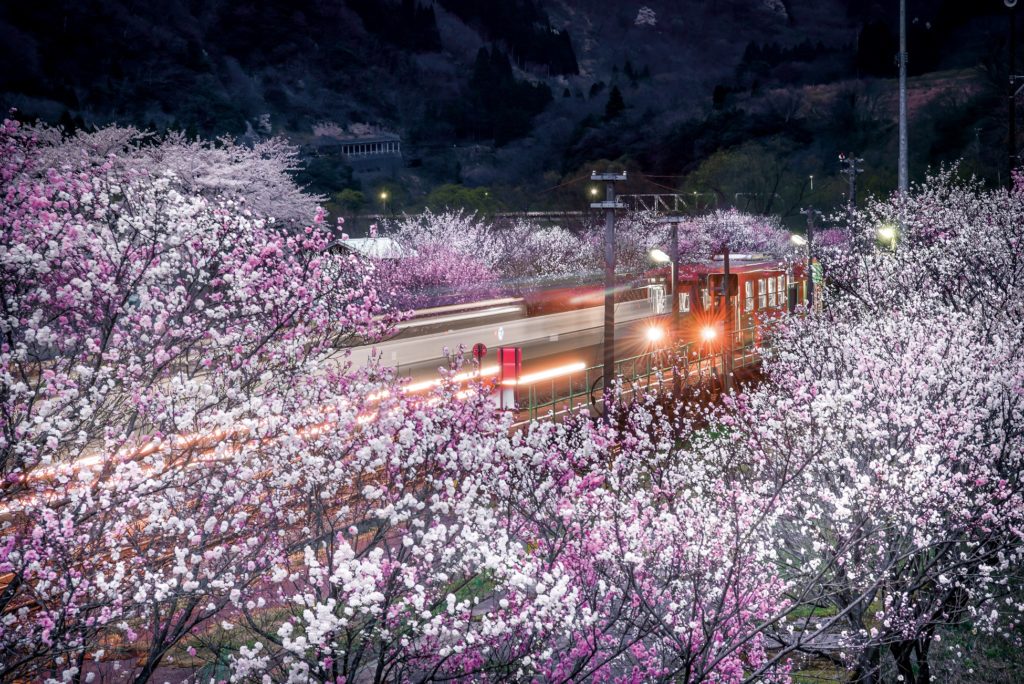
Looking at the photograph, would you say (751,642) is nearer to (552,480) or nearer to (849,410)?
(552,480)

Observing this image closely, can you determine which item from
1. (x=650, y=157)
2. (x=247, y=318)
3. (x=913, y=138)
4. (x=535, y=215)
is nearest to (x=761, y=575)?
(x=247, y=318)

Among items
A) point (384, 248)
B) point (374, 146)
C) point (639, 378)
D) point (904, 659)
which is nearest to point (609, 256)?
point (639, 378)

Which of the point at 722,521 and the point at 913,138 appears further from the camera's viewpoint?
the point at 913,138

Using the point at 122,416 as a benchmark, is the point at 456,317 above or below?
below

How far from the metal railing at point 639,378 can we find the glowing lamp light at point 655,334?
266 cm

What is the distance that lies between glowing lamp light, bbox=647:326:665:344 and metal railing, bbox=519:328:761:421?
8.72ft

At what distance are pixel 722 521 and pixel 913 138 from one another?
6988 cm

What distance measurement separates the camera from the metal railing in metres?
21.7

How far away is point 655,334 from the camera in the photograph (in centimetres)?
3091

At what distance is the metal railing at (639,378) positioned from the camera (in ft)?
71.3

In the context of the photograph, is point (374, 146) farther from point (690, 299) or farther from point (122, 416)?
point (122, 416)

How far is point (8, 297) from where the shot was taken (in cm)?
824

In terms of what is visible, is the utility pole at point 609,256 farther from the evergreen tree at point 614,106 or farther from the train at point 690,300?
the evergreen tree at point 614,106

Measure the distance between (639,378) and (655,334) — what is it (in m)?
9.67
